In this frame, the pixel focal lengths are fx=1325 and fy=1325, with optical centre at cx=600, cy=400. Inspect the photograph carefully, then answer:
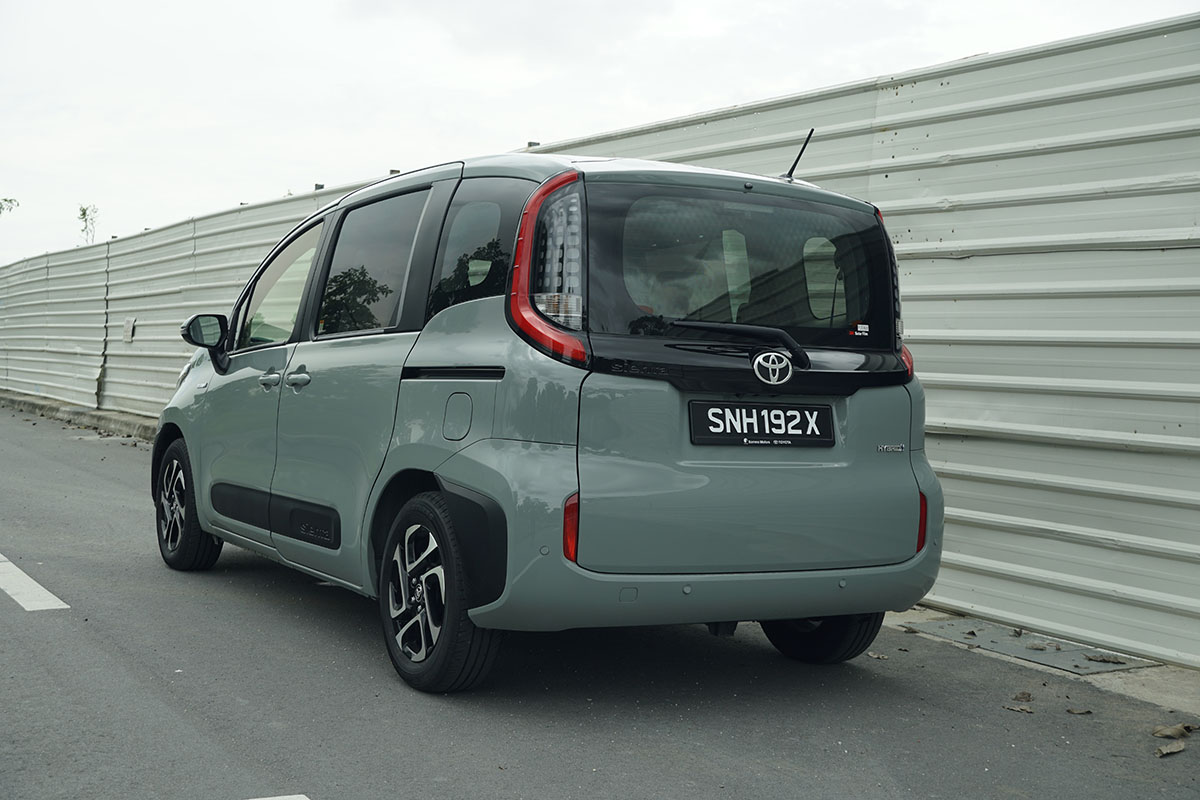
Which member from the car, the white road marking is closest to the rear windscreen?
the car

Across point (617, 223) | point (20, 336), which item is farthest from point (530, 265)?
point (20, 336)

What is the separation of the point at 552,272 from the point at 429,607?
4.23 ft

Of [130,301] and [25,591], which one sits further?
[130,301]

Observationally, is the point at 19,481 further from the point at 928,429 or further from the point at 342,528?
the point at 928,429

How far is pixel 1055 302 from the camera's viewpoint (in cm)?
627

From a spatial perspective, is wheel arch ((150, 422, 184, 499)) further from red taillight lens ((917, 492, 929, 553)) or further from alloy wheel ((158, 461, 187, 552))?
red taillight lens ((917, 492, 929, 553))

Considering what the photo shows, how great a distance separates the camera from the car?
428cm

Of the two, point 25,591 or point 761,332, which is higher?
point 761,332

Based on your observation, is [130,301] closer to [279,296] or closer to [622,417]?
[279,296]

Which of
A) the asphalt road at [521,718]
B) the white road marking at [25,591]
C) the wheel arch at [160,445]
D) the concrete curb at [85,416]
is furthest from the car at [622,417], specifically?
the concrete curb at [85,416]

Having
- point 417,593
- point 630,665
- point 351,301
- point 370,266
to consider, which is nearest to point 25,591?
point 351,301

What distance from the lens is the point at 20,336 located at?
2473 cm

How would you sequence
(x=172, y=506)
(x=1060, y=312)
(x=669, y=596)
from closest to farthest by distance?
(x=669, y=596)
(x=1060, y=312)
(x=172, y=506)

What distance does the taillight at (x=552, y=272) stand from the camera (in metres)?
4.31
